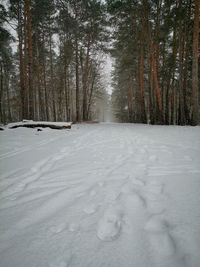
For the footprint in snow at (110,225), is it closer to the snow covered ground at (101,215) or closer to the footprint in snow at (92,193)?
the snow covered ground at (101,215)

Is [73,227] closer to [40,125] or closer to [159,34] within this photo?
[40,125]

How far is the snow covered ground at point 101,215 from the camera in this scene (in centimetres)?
111

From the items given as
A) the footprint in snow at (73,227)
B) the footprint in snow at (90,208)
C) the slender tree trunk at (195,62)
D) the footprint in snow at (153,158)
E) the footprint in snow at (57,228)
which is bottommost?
the footprint in snow at (57,228)

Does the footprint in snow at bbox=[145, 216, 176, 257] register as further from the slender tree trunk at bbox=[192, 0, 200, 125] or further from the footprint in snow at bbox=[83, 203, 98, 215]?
the slender tree trunk at bbox=[192, 0, 200, 125]

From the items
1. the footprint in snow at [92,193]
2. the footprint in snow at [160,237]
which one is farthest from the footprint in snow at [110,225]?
the footprint in snow at [92,193]

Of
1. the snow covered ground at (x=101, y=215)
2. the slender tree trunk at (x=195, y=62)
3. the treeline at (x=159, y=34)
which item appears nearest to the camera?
the snow covered ground at (x=101, y=215)

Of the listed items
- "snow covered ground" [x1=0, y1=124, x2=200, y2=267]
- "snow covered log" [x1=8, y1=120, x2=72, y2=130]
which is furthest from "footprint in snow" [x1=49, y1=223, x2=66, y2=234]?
"snow covered log" [x1=8, y1=120, x2=72, y2=130]

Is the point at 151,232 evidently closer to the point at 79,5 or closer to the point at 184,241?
the point at 184,241

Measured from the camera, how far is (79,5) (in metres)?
14.2

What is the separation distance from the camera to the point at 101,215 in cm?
153

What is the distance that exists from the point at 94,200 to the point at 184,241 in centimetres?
88

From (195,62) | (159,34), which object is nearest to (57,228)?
(195,62)

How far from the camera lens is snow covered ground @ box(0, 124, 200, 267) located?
3.65 feet

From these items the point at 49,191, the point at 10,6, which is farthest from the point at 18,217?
the point at 10,6
